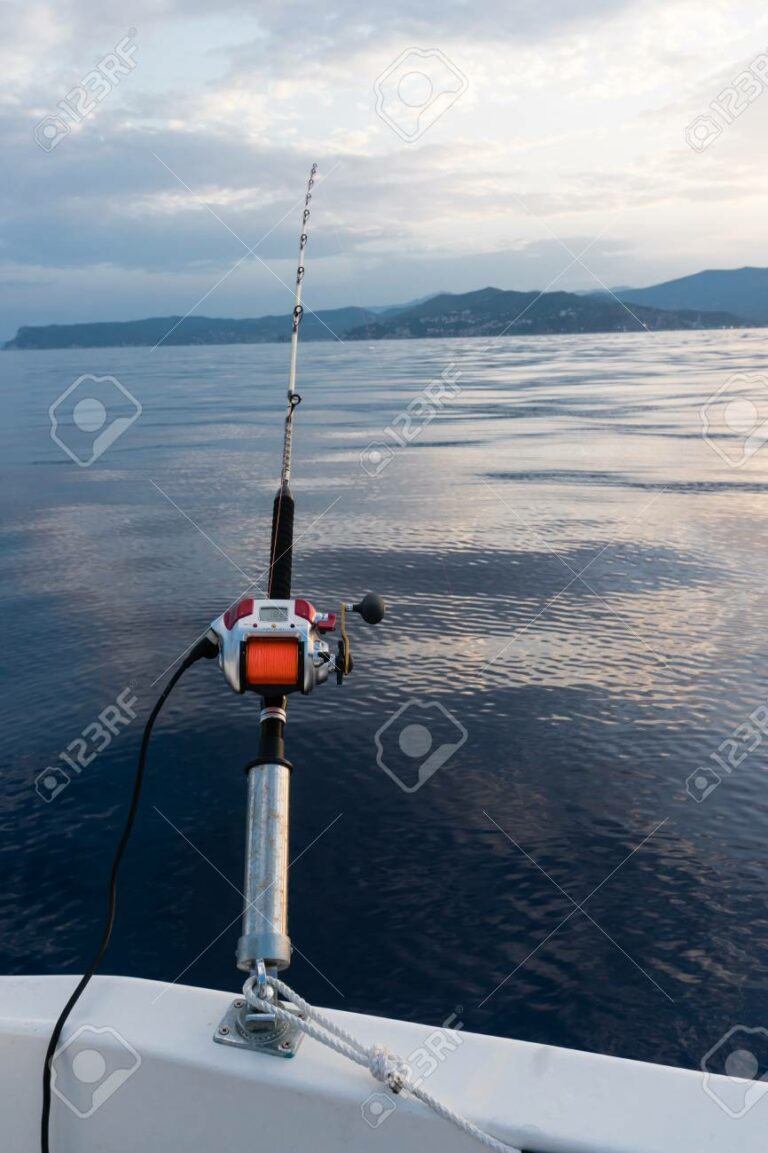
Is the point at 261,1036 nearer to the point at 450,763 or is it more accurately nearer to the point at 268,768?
the point at 268,768

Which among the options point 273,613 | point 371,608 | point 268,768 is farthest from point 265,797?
point 371,608

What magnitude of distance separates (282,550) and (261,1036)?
1814 mm

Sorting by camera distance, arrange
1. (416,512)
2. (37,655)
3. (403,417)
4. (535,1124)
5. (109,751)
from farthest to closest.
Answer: (403,417), (416,512), (37,655), (109,751), (535,1124)

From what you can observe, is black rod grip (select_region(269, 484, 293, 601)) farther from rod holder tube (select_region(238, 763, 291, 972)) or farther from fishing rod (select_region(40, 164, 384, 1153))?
rod holder tube (select_region(238, 763, 291, 972))

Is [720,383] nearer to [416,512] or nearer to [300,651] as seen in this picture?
[416,512]

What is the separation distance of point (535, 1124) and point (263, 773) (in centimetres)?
114

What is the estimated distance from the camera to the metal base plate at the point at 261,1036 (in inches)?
90.4

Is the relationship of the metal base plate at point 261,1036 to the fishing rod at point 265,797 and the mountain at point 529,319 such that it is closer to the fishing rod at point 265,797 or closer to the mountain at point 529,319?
the fishing rod at point 265,797

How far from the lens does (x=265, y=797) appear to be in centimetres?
253

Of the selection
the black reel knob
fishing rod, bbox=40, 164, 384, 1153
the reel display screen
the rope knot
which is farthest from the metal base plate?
the black reel knob

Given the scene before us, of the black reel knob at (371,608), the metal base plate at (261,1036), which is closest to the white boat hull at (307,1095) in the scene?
the metal base plate at (261,1036)

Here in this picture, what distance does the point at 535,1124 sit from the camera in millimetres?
2057

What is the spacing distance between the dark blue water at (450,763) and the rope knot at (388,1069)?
191 centimetres

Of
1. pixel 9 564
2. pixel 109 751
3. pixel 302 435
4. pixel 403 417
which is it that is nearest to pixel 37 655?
pixel 109 751
